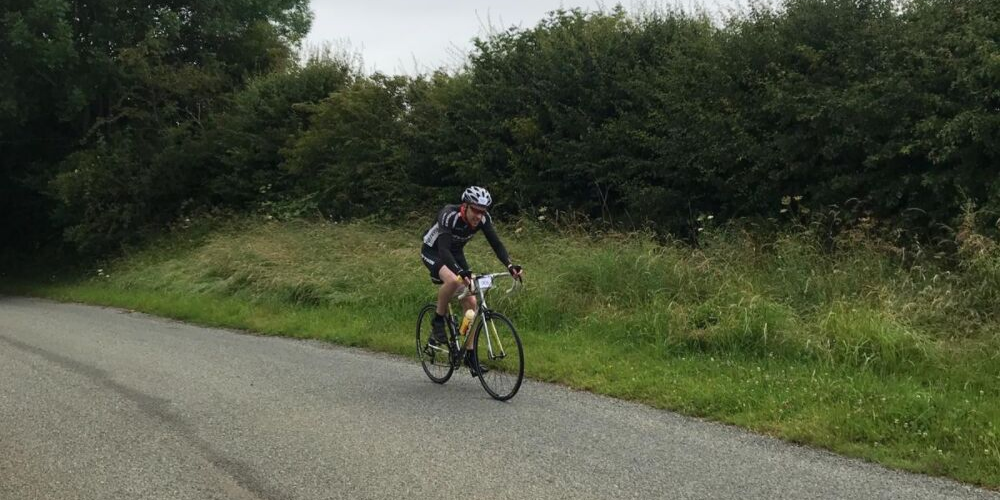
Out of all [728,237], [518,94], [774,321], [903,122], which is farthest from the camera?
[518,94]

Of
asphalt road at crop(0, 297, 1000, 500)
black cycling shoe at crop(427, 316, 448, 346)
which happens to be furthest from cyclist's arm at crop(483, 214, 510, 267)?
asphalt road at crop(0, 297, 1000, 500)

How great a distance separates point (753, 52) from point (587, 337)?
5.73 metres

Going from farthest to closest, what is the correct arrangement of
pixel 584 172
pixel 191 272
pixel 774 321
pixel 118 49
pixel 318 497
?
1. pixel 118 49
2. pixel 191 272
3. pixel 584 172
4. pixel 774 321
5. pixel 318 497

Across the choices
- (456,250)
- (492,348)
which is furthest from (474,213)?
(492,348)

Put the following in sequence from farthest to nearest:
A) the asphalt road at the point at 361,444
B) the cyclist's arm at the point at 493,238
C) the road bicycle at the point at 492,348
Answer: the cyclist's arm at the point at 493,238
the road bicycle at the point at 492,348
the asphalt road at the point at 361,444

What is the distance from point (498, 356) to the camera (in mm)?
7168

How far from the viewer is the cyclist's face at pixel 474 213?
7344 millimetres

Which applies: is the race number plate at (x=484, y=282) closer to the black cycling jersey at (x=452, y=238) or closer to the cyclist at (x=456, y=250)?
the cyclist at (x=456, y=250)

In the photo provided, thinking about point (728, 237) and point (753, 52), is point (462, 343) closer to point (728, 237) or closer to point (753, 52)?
point (728, 237)

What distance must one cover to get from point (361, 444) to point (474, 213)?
Result: 2.57m

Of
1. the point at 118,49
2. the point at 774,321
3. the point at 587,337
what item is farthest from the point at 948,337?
the point at 118,49

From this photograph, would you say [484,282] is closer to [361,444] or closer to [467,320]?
[467,320]

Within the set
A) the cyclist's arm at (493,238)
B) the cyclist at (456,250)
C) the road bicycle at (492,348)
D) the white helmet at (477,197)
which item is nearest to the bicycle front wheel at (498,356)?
the road bicycle at (492,348)

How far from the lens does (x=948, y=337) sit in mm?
7520
